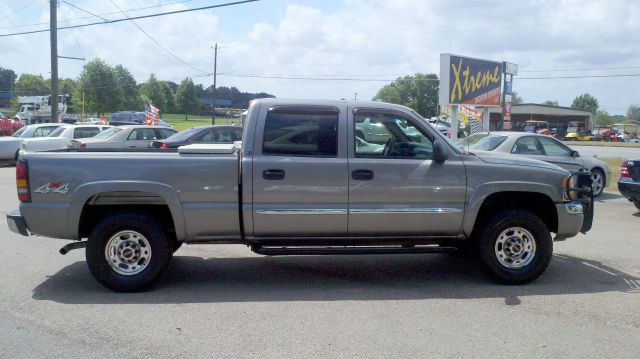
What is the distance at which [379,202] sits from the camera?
5.77m

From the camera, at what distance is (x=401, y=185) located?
227 inches

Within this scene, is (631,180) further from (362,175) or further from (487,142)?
(362,175)

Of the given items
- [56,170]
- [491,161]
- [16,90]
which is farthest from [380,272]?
[16,90]

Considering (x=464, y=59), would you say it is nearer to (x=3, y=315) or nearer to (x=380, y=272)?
(x=380, y=272)

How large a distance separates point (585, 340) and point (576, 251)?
3408 millimetres

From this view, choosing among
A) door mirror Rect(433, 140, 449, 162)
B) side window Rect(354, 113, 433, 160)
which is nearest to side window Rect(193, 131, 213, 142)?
side window Rect(354, 113, 433, 160)

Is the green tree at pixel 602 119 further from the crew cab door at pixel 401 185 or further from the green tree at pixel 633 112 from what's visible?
the crew cab door at pixel 401 185

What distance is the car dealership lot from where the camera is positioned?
436cm

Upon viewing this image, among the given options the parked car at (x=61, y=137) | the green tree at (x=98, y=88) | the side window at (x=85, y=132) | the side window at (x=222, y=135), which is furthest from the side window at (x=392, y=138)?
the green tree at (x=98, y=88)

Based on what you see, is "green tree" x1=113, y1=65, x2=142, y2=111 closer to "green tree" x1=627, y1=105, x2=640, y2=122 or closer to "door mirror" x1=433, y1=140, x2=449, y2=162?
"door mirror" x1=433, y1=140, x2=449, y2=162

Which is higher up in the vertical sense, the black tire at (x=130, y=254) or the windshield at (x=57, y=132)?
the windshield at (x=57, y=132)

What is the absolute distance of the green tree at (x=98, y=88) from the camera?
221 feet

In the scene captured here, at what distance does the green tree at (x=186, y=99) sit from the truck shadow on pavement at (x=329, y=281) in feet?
306

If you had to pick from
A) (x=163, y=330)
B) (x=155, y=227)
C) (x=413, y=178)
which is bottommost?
(x=163, y=330)
